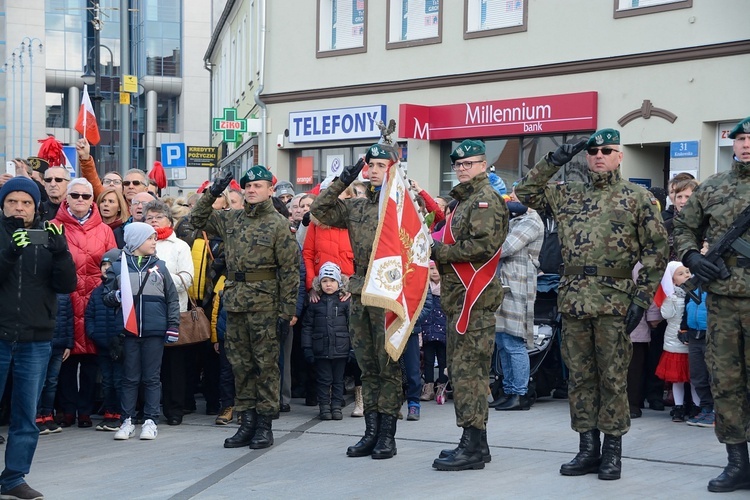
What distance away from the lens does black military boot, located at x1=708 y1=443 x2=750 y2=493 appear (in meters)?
6.79

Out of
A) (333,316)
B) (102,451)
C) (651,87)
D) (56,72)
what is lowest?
(102,451)

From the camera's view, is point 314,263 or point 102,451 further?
point 314,263

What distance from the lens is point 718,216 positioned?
274 inches

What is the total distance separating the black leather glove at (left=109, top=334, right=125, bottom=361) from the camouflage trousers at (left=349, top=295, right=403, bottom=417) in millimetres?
2287

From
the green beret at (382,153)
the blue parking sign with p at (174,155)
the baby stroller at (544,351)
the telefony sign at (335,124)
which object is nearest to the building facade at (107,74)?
the blue parking sign with p at (174,155)

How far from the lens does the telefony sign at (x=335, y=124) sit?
21.7 metres

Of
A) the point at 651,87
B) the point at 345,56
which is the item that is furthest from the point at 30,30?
the point at 651,87

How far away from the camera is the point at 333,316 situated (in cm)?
1013

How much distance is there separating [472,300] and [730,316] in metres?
1.69

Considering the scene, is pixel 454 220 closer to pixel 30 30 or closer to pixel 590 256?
pixel 590 256

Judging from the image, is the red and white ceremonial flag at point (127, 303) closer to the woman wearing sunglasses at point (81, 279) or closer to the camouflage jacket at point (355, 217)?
the woman wearing sunglasses at point (81, 279)

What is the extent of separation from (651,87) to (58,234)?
1201 cm

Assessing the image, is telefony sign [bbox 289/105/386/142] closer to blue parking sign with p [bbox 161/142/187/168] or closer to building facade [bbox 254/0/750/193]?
building facade [bbox 254/0/750/193]

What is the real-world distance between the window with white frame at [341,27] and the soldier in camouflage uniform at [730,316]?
51.2ft
